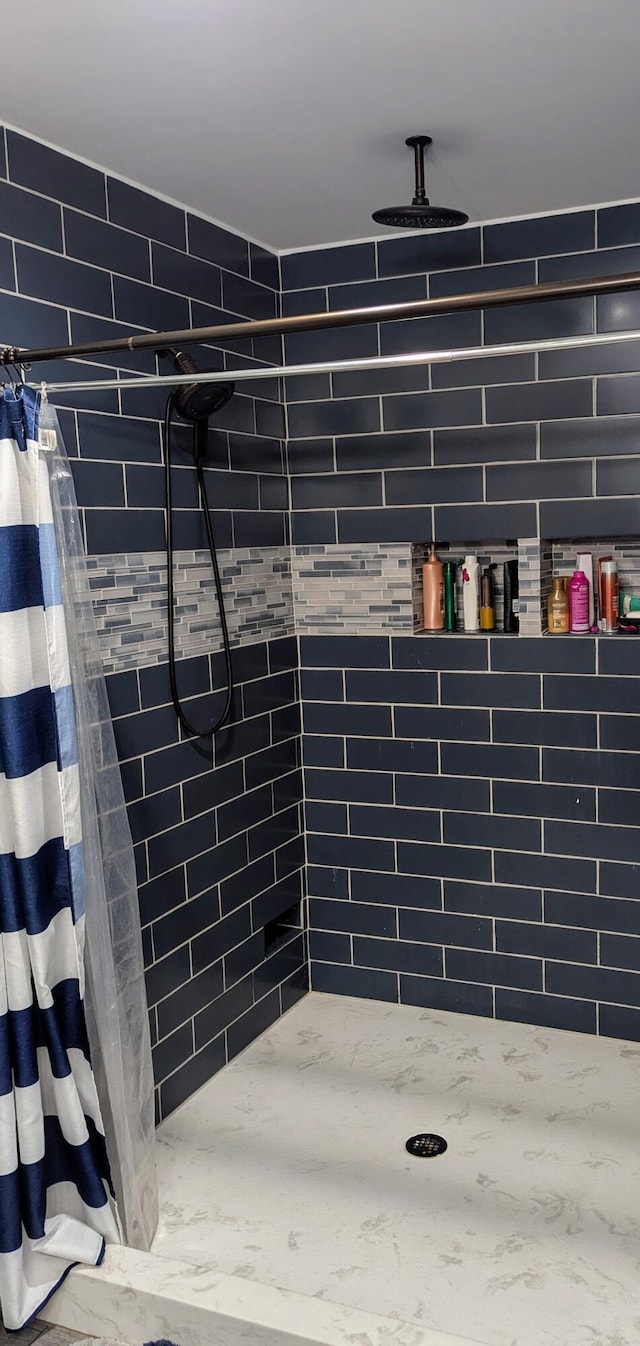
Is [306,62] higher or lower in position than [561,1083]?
higher

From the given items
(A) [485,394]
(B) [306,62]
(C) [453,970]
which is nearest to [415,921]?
(C) [453,970]

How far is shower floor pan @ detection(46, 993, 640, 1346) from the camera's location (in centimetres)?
209

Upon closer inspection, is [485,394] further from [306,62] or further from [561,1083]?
[561,1083]

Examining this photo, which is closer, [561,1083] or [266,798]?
[561,1083]

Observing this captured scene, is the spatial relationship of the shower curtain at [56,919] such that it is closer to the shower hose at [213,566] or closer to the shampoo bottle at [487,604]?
the shower hose at [213,566]

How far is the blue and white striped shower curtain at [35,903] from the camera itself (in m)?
1.99

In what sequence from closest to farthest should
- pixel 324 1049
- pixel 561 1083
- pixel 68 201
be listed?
pixel 68 201 → pixel 561 1083 → pixel 324 1049

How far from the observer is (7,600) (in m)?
1.98

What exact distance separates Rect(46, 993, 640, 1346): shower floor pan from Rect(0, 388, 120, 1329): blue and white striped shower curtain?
0.67 feet

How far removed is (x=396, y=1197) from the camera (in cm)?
249

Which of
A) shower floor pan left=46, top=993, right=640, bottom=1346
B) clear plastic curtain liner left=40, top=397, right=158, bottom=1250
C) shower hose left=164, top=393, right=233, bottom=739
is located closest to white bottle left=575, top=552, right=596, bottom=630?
shower hose left=164, top=393, right=233, bottom=739

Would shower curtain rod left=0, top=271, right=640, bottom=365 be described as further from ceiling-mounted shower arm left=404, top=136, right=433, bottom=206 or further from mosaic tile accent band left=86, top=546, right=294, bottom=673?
ceiling-mounted shower arm left=404, top=136, right=433, bottom=206

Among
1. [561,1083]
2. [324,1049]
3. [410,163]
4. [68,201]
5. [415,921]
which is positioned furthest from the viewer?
[415,921]

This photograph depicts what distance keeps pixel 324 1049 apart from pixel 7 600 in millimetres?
1856
